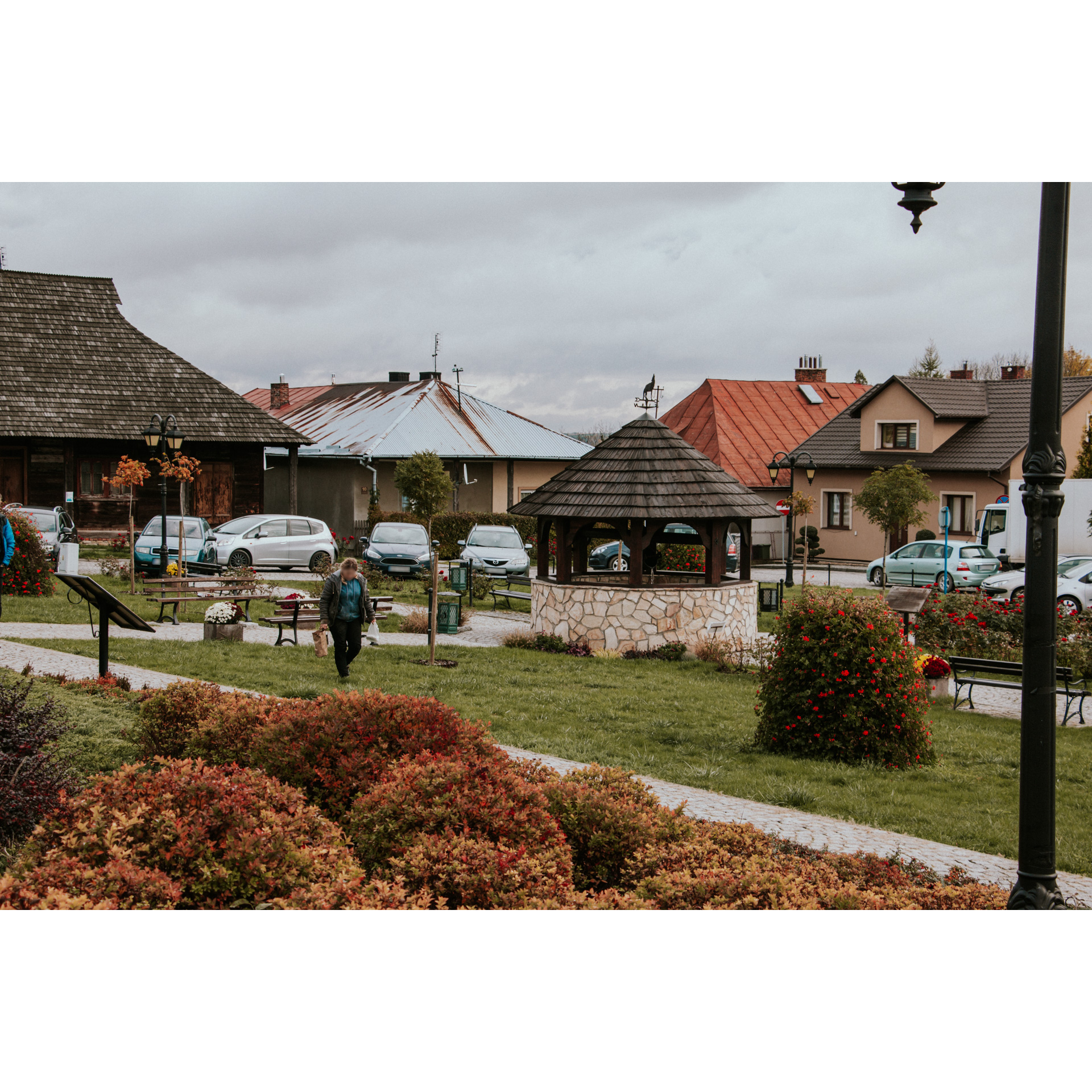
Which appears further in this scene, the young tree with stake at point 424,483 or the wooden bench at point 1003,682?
the young tree with stake at point 424,483

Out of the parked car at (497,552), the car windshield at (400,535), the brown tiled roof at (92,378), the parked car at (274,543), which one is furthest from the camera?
the brown tiled roof at (92,378)

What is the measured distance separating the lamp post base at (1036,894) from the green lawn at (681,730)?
2.05 metres

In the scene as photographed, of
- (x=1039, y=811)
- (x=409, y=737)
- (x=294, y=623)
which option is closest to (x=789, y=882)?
(x=1039, y=811)

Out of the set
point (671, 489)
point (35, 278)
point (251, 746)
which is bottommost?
point (251, 746)

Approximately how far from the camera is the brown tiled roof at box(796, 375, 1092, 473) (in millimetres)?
38281

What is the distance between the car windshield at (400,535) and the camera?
93.0ft

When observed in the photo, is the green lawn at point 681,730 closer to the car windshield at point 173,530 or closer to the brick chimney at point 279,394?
the car windshield at point 173,530

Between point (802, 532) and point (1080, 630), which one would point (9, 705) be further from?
point (802, 532)

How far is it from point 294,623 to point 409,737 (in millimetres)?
10112

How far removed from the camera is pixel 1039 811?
5.29m

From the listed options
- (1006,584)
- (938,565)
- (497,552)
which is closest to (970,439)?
(938,565)

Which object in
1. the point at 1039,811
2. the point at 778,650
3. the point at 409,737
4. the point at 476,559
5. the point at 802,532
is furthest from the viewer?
the point at 802,532

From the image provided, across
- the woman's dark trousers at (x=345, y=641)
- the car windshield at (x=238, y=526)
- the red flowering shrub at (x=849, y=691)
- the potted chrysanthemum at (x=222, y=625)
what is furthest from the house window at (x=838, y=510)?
the red flowering shrub at (x=849, y=691)

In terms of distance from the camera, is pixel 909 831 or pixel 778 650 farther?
pixel 778 650
